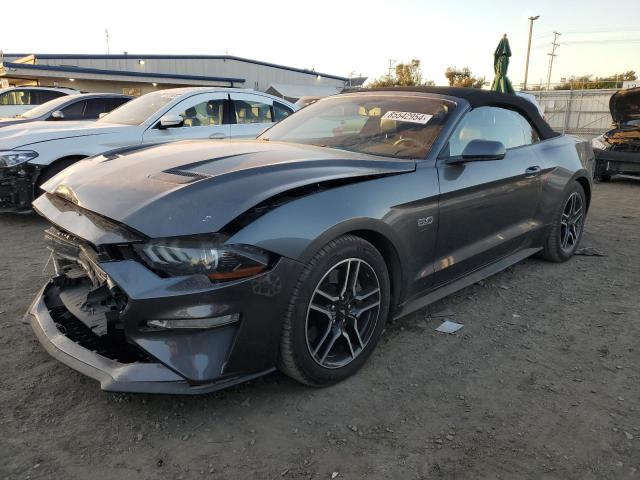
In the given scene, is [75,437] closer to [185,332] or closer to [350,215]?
[185,332]

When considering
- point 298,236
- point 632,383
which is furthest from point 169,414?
point 632,383

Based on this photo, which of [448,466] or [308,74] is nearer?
[448,466]

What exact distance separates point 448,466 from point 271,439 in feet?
2.41

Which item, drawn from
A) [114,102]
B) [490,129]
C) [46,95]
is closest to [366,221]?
[490,129]

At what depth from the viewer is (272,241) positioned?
212 centimetres

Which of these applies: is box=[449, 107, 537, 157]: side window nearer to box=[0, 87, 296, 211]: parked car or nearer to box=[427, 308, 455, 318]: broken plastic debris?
box=[427, 308, 455, 318]: broken plastic debris

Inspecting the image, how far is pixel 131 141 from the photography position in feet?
19.3

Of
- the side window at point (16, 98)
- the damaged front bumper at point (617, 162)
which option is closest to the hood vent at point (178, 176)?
the damaged front bumper at point (617, 162)

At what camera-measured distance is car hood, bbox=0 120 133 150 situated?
5504 mm

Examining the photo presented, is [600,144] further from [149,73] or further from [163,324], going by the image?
[149,73]

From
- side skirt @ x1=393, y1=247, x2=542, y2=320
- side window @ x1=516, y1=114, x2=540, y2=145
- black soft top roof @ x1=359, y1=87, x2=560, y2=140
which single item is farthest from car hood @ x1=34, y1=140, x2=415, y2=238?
side window @ x1=516, y1=114, x2=540, y2=145

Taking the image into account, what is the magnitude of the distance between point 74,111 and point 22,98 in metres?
6.44

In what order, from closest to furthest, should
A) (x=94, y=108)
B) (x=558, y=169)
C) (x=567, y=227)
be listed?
(x=558, y=169) < (x=567, y=227) < (x=94, y=108)

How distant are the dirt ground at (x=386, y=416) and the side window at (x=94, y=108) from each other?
242 inches
